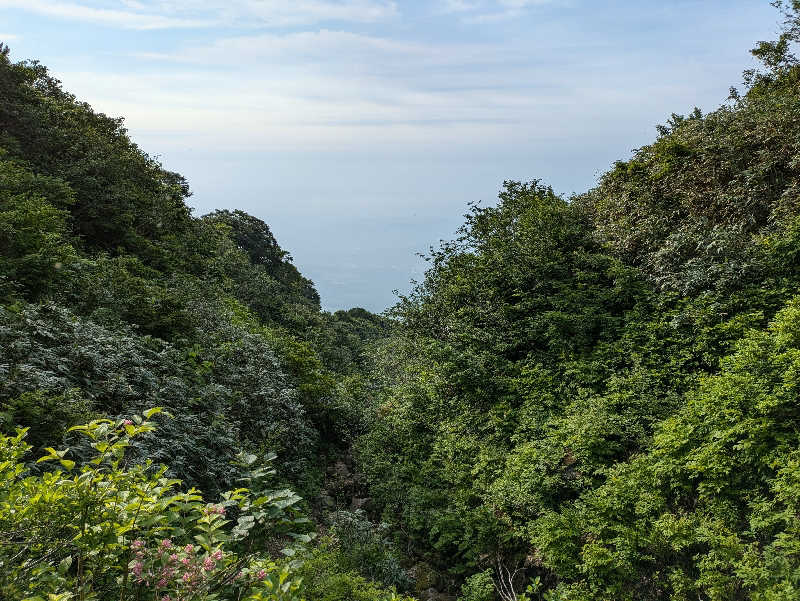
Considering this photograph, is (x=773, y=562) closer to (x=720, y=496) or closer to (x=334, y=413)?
(x=720, y=496)

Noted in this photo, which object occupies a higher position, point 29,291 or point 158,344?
point 29,291

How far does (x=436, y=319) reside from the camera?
13.4m

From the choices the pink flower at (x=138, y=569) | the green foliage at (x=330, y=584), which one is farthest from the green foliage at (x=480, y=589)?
the pink flower at (x=138, y=569)

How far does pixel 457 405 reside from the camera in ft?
34.3

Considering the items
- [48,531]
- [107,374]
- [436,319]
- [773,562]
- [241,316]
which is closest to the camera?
[48,531]

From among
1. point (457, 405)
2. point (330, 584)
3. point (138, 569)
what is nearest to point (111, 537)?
point (138, 569)

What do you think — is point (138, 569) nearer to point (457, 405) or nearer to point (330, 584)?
point (330, 584)

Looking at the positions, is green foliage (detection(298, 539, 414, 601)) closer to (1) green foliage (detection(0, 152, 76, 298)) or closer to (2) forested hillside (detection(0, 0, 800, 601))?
(2) forested hillside (detection(0, 0, 800, 601))

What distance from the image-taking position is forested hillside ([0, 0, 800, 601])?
273 centimetres

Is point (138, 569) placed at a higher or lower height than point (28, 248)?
lower

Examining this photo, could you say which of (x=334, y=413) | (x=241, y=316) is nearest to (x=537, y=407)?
(x=334, y=413)

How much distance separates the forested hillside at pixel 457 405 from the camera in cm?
273

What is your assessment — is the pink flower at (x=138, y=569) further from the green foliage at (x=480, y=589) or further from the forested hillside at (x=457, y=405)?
the green foliage at (x=480, y=589)

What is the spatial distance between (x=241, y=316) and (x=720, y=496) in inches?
554
